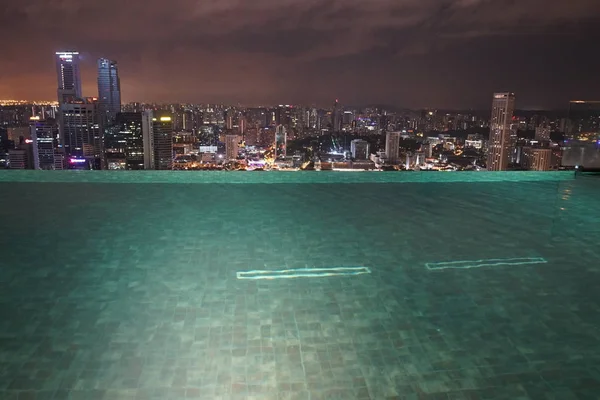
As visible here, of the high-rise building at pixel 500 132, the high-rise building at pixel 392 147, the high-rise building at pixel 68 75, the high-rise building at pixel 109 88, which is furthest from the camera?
the high-rise building at pixel 109 88

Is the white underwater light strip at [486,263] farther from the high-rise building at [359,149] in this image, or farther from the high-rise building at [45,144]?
the high-rise building at [45,144]

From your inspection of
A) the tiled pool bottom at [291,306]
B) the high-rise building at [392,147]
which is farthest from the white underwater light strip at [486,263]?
the high-rise building at [392,147]

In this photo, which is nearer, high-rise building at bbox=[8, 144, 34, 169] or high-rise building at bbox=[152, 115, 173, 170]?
high-rise building at bbox=[8, 144, 34, 169]

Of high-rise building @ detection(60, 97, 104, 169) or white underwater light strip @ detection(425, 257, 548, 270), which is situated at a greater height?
high-rise building @ detection(60, 97, 104, 169)

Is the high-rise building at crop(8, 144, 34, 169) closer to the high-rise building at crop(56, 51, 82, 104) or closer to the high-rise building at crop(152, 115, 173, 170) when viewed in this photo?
the high-rise building at crop(152, 115, 173, 170)

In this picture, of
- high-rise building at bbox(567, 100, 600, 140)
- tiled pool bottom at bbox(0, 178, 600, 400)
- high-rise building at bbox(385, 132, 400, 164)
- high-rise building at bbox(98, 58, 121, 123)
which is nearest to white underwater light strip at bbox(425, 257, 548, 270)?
tiled pool bottom at bbox(0, 178, 600, 400)

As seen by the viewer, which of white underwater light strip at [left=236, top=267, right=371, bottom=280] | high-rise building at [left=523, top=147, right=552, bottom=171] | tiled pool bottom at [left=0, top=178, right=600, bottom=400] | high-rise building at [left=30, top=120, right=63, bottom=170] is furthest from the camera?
high-rise building at [left=30, top=120, right=63, bottom=170]

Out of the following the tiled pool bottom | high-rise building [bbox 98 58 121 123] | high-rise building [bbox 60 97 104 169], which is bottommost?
the tiled pool bottom
